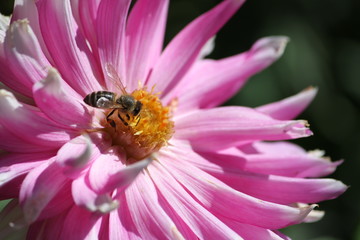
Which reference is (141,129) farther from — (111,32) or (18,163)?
(18,163)

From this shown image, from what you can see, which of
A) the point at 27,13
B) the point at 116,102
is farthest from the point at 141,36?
the point at 27,13

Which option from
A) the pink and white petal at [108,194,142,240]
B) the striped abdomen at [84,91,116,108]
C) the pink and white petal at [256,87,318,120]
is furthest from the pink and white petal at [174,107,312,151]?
the pink and white petal at [108,194,142,240]

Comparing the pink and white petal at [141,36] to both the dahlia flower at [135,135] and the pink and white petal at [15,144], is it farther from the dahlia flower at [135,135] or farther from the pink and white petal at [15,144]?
the pink and white petal at [15,144]

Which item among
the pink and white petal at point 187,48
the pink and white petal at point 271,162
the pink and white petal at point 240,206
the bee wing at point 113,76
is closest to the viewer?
the pink and white petal at point 240,206

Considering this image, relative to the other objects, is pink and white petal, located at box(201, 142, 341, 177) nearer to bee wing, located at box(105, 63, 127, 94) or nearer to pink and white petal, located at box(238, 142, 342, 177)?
pink and white petal, located at box(238, 142, 342, 177)

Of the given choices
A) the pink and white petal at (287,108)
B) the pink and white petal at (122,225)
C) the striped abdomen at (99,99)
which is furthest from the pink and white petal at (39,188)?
the pink and white petal at (287,108)

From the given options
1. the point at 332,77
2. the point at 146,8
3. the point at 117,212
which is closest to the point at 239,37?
the point at 332,77

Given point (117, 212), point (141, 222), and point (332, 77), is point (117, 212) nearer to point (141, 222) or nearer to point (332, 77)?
point (141, 222)
